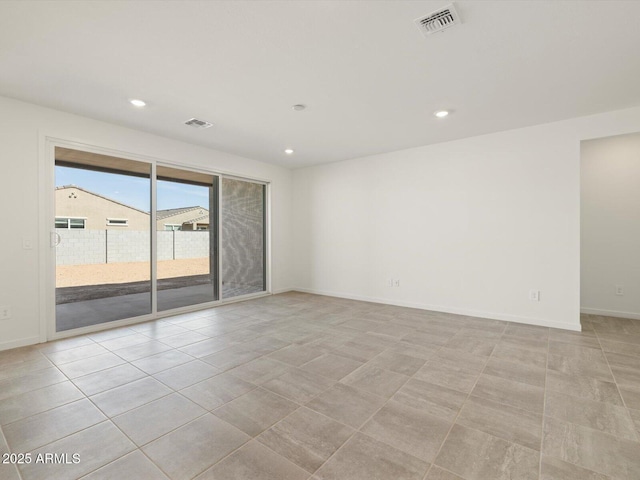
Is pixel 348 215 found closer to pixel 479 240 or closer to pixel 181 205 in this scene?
pixel 479 240

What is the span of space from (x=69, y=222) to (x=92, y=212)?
274 mm

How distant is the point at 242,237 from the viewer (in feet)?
18.7

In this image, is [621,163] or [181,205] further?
[181,205]

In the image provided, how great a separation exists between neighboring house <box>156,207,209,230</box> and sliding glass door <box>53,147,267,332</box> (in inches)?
0.6

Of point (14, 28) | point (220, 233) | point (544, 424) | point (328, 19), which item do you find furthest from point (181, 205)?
point (544, 424)

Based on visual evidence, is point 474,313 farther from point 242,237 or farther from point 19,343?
point 19,343

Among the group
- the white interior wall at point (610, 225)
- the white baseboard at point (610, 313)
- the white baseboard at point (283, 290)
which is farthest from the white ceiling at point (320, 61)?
the white baseboard at point (283, 290)

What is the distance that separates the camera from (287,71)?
264 centimetres

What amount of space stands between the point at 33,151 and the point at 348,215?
14.8 ft

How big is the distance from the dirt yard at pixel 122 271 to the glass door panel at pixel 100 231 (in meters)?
0.01

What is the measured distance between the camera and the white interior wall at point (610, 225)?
4203 millimetres

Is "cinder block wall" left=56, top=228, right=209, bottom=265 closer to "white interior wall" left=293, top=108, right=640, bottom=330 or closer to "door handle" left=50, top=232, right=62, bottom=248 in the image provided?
"door handle" left=50, top=232, right=62, bottom=248

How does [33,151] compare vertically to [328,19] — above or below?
A: below

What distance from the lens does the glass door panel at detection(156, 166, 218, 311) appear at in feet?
14.9
